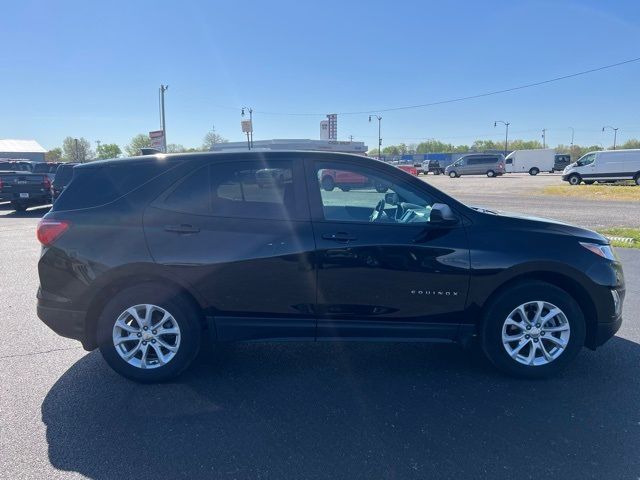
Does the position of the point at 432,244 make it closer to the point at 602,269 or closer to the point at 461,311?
the point at 461,311

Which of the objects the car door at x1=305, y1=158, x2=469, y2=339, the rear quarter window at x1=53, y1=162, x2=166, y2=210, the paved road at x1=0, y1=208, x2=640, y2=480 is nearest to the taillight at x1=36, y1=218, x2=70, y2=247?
the rear quarter window at x1=53, y1=162, x2=166, y2=210

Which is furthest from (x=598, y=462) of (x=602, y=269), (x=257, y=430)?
(x=257, y=430)

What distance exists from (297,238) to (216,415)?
1.37 meters

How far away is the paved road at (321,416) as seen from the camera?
2582 millimetres

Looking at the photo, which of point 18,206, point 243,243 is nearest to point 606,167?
point 18,206

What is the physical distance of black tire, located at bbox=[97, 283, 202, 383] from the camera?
349 centimetres

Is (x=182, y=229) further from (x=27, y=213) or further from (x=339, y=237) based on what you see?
(x=27, y=213)

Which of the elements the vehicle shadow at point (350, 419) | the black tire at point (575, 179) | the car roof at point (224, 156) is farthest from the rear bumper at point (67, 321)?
the black tire at point (575, 179)

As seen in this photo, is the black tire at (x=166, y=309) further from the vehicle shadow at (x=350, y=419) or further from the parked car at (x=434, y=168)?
the parked car at (x=434, y=168)

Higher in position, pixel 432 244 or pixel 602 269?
pixel 432 244

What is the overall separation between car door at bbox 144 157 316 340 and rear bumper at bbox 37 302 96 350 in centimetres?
81

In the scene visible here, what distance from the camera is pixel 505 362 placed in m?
3.59

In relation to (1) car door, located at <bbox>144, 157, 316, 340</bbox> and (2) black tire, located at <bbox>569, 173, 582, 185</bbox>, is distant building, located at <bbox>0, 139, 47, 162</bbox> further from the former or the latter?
(1) car door, located at <bbox>144, 157, 316, 340</bbox>

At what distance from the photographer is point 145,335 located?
3541 millimetres
